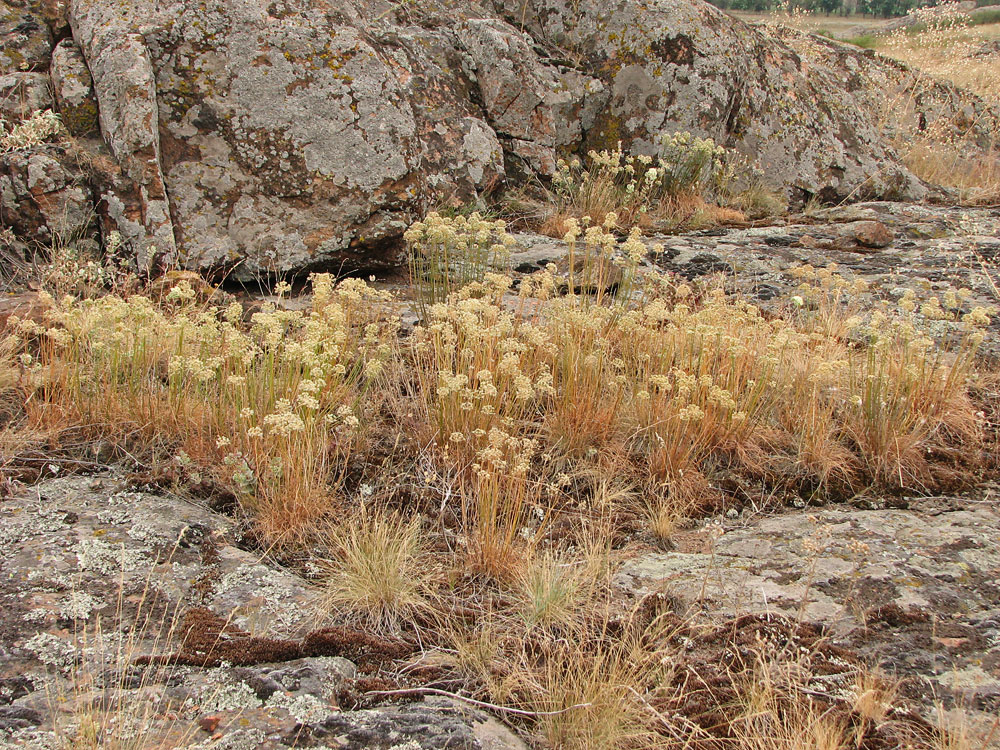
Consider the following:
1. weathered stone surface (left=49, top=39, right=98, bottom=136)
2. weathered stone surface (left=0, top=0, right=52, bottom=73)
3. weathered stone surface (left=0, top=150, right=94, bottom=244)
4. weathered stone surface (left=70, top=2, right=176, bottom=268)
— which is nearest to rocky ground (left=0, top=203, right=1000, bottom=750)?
weathered stone surface (left=70, top=2, right=176, bottom=268)

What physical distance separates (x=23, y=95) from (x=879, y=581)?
19.9 ft

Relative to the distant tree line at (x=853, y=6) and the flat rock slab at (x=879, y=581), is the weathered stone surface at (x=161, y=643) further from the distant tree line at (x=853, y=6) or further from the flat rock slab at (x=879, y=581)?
the distant tree line at (x=853, y=6)

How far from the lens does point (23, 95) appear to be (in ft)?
16.3

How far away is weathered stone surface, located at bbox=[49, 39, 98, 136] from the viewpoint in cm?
500

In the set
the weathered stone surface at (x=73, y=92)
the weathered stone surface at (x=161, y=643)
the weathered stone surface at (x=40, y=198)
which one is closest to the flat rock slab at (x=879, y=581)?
the weathered stone surface at (x=161, y=643)

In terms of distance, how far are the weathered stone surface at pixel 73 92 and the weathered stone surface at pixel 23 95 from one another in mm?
77

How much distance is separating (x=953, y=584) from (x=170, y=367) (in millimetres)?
3445

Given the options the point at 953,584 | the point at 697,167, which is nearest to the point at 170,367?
the point at 953,584

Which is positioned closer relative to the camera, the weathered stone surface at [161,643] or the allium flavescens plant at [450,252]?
the weathered stone surface at [161,643]

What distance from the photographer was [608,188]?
274 inches

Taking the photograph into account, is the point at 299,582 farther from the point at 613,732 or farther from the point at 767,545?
the point at 767,545

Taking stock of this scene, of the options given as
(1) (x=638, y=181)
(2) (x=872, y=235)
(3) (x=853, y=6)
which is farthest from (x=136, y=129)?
(3) (x=853, y=6)

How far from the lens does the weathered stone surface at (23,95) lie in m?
4.87

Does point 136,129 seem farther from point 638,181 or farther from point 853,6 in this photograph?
point 853,6
